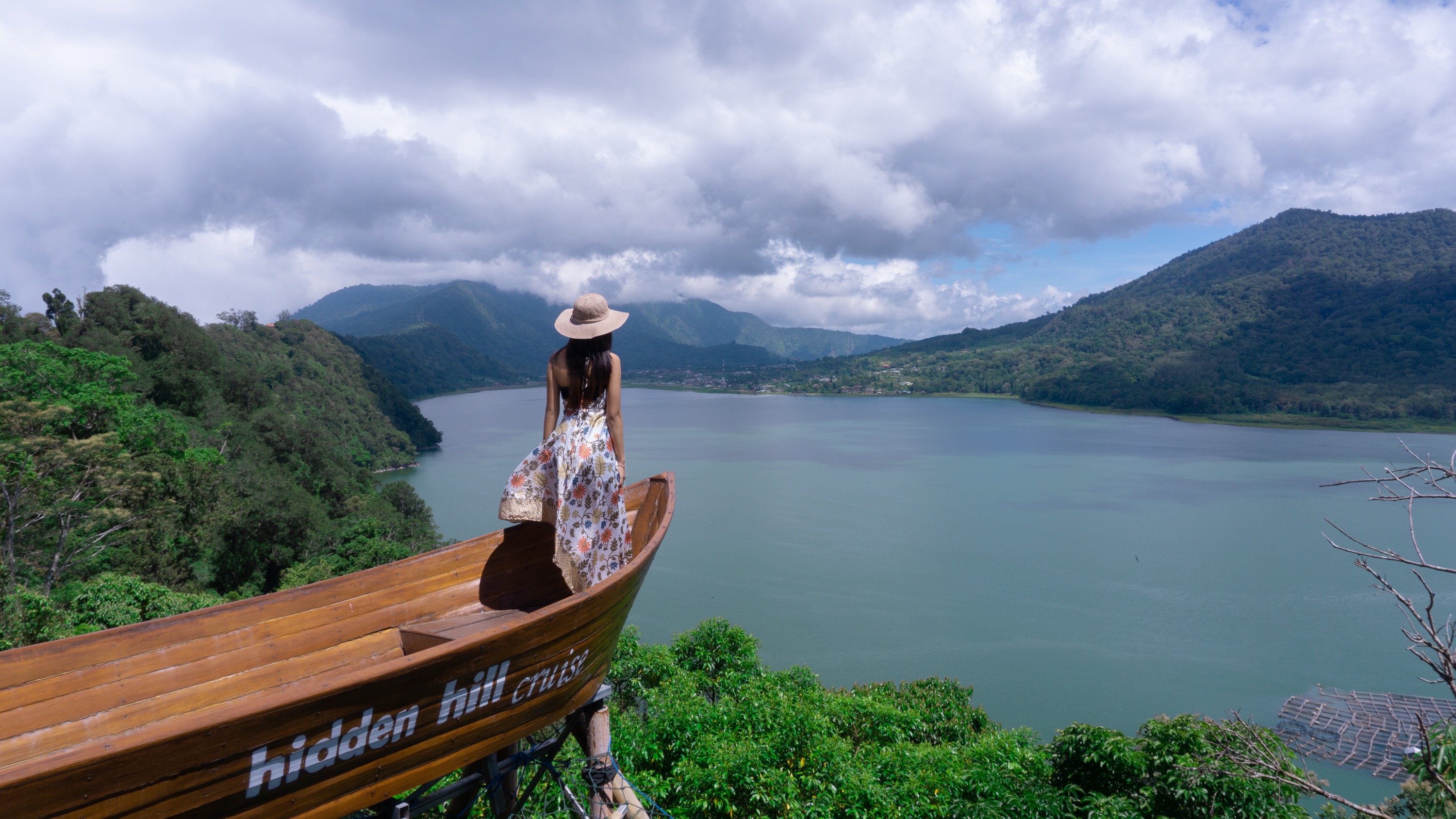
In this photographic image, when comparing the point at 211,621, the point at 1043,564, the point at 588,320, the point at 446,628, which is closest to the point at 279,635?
the point at 211,621

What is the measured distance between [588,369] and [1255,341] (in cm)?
10683

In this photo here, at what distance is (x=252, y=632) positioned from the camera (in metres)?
2.25

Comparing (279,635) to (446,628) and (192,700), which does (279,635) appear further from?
(446,628)

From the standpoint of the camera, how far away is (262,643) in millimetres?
2262

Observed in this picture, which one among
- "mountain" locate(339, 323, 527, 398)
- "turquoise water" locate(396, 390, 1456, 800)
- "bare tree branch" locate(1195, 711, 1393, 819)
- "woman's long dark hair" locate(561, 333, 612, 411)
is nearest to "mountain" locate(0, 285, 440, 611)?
"turquoise water" locate(396, 390, 1456, 800)

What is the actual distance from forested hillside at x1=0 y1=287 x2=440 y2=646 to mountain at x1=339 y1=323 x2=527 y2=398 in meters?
60.7

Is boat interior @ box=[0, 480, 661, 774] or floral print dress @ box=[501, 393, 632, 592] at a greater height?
floral print dress @ box=[501, 393, 632, 592]

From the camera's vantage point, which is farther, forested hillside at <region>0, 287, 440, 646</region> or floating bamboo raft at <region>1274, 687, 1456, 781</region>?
floating bamboo raft at <region>1274, 687, 1456, 781</region>

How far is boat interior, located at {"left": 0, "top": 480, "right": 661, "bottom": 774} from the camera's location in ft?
6.07

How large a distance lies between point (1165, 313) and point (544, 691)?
5010 inches

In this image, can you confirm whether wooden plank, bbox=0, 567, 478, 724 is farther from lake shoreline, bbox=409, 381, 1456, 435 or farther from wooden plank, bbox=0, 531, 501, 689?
lake shoreline, bbox=409, 381, 1456, 435

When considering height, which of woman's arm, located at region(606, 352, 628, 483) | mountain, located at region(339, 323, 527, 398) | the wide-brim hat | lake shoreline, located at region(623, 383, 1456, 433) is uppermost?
mountain, located at region(339, 323, 527, 398)

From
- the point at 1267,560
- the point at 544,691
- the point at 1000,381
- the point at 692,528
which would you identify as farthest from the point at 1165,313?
the point at 544,691

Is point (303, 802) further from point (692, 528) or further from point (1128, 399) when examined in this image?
point (1128, 399)
